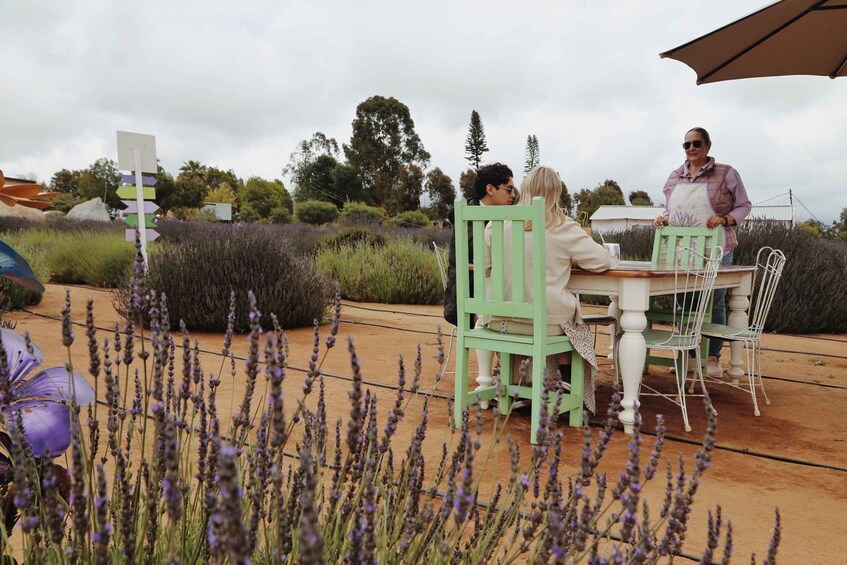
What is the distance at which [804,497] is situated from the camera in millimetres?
2709

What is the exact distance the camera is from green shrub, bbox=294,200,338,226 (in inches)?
1453

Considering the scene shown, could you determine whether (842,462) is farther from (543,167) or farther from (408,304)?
(408,304)

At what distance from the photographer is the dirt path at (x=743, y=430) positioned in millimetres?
2442

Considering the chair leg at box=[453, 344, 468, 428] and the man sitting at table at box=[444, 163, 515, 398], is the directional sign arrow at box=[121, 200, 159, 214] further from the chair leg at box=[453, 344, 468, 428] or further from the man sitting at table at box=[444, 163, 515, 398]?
the chair leg at box=[453, 344, 468, 428]

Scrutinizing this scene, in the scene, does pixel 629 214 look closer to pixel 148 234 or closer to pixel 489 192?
pixel 148 234

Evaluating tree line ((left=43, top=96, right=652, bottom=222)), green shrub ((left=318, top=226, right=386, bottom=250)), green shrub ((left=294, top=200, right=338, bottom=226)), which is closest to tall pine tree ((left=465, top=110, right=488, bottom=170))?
tree line ((left=43, top=96, right=652, bottom=222))

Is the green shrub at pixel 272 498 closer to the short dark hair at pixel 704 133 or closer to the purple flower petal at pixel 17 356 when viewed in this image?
the purple flower petal at pixel 17 356

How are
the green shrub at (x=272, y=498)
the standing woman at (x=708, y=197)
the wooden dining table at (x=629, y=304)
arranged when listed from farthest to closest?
1. the standing woman at (x=708, y=197)
2. the wooden dining table at (x=629, y=304)
3. the green shrub at (x=272, y=498)

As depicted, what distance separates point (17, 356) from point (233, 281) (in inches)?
224

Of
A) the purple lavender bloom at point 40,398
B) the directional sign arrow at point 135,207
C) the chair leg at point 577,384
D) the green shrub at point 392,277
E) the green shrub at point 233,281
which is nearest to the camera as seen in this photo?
the purple lavender bloom at point 40,398

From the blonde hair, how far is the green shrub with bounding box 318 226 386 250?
8402 mm

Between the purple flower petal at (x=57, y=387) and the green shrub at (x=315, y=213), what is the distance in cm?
3609

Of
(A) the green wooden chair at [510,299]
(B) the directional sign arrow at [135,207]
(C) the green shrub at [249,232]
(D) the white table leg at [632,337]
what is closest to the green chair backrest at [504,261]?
(A) the green wooden chair at [510,299]

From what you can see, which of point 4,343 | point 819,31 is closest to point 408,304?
point 819,31
